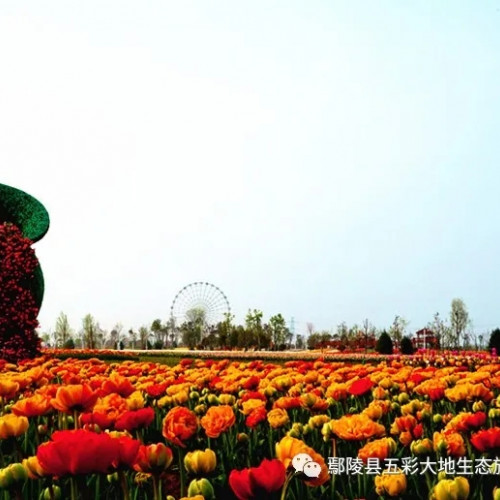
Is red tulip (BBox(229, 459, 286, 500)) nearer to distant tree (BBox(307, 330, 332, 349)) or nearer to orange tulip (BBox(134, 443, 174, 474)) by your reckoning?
orange tulip (BBox(134, 443, 174, 474))

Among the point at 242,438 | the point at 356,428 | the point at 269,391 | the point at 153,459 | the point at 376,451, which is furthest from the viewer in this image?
the point at 269,391

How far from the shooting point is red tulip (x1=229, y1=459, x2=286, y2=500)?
1.69m

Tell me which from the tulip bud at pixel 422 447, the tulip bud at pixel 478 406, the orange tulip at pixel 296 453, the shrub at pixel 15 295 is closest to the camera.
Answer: the orange tulip at pixel 296 453

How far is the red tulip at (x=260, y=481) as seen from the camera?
1.69 metres

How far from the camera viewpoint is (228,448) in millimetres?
3816

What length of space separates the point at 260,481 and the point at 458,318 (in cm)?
5092

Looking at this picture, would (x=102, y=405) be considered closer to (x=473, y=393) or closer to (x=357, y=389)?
(x=357, y=389)

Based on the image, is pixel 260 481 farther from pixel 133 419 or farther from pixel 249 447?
pixel 249 447

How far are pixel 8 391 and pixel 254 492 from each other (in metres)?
2.52

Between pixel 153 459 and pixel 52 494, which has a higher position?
pixel 153 459

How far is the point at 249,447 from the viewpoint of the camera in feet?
12.3

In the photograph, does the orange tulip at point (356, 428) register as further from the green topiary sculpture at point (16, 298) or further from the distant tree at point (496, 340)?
the distant tree at point (496, 340)

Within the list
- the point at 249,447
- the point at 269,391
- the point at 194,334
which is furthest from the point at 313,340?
the point at 249,447

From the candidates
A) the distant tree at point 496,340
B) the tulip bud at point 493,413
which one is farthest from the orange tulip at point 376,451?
the distant tree at point 496,340
